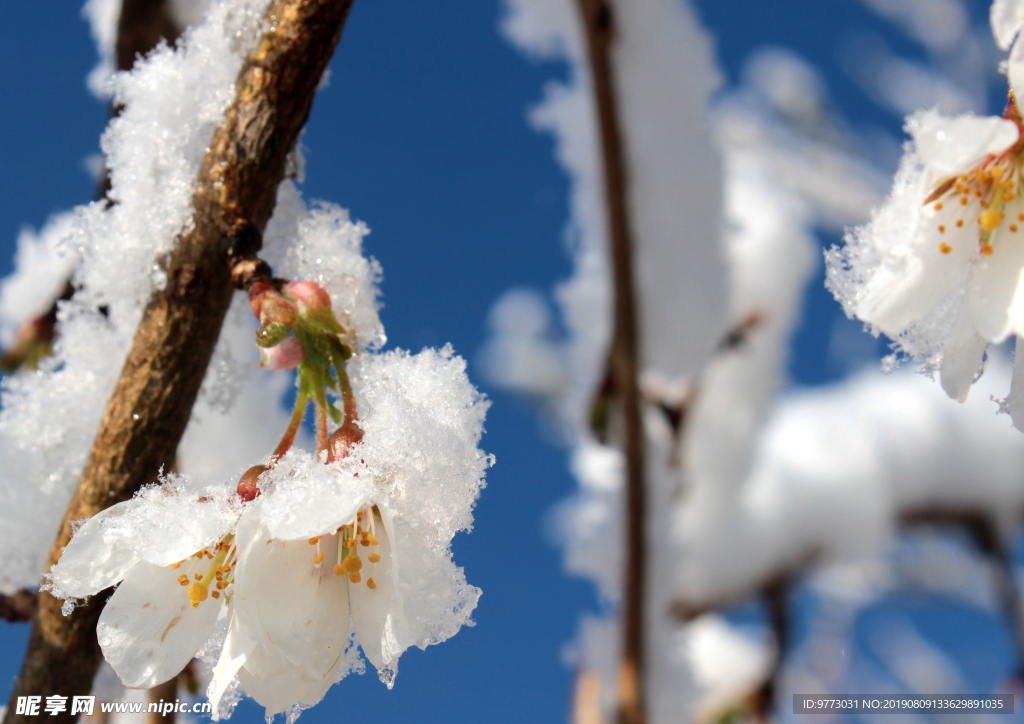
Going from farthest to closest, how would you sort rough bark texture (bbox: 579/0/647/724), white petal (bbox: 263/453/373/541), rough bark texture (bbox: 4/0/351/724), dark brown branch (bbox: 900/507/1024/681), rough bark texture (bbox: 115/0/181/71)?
dark brown branch (bbox: 900/507/1024/681) < rough bark texture (bbox: 579/0/647/724) < rough bark texture (bbox: 115/0/181/71) < rough bark texture (bbox: 4/0/351/724) < white petal (bbox: 263/453/373/541)

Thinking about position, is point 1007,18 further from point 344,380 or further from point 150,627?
point 150,627

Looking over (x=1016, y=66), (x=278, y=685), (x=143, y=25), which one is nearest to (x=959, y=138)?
(x=1016, y=66)

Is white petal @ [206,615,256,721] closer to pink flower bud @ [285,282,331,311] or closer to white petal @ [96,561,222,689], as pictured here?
white petal @ [96,561,222,689]

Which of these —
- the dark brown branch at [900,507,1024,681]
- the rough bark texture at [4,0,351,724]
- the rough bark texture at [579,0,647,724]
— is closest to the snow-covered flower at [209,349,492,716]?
the rough bark texture at [4,0,351,724]

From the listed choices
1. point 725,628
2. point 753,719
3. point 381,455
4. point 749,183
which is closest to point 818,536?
point 753,719

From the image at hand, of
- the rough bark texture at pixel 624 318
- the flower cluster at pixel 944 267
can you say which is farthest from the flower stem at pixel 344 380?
the rough bark texture at pixel 624 318

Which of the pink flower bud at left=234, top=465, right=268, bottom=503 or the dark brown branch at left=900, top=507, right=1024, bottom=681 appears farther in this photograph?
the dark brown branch at left=900, top=507, right=1024, bottom=681
